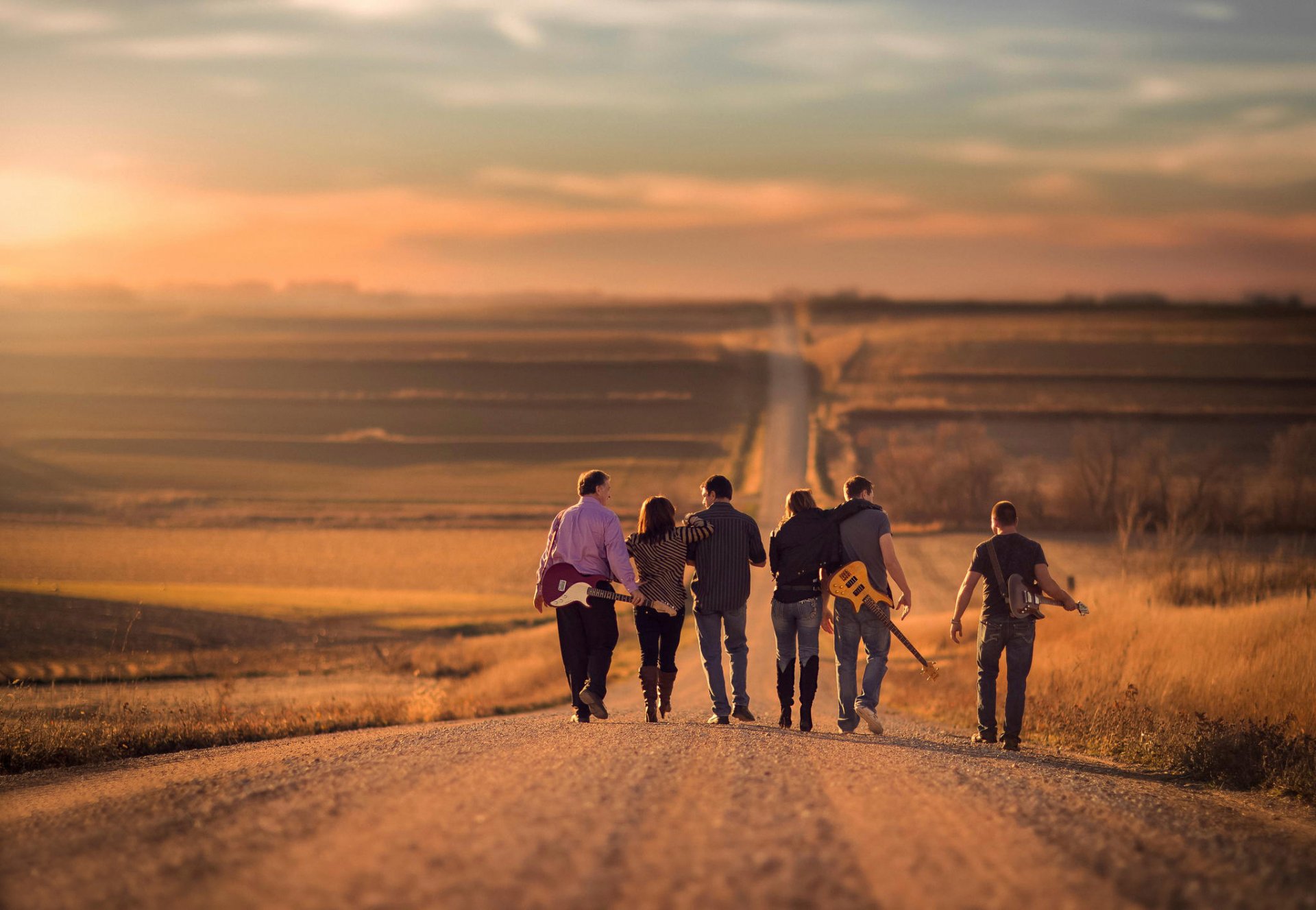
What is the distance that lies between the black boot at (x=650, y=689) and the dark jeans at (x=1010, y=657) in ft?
9.96

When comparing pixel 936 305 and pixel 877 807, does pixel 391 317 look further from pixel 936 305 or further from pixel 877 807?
pixel 877 807

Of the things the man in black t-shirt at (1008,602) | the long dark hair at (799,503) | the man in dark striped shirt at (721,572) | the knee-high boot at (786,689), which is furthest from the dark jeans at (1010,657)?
the man in dark striped shirt at (721,572)

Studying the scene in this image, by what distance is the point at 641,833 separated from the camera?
17.5ft

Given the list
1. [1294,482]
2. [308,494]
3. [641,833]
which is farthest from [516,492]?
[641,833]

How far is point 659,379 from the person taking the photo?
353ft

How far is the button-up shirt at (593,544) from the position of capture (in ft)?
32.4

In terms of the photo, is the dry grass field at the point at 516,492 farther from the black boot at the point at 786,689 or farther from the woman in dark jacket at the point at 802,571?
the woman in dark jacket at the point at 802,571

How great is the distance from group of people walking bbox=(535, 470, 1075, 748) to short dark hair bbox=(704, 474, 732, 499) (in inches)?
0.7

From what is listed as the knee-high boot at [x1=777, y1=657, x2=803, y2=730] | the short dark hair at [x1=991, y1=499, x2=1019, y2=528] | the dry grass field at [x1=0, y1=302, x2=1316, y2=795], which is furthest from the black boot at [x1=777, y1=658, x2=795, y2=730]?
the dry grass field at [x1=0, y1=302, x2=1316, y2=795]

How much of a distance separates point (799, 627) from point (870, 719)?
3.68 ft

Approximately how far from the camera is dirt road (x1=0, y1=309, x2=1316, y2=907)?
4672mm

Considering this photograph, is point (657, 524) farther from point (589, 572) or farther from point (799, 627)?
point (799, 627)

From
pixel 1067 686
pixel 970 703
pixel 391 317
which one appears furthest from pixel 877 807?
pixel 391 317

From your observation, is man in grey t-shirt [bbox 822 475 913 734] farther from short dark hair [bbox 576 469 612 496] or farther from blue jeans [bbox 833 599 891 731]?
short dark hair [bbox 576 469 612 496]
